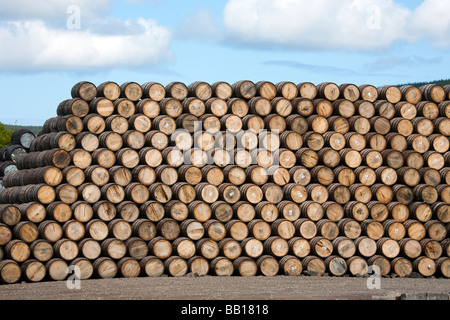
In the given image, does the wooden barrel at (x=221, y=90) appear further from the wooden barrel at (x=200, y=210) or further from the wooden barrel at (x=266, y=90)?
the wooden barrel at (x=200, y=210)

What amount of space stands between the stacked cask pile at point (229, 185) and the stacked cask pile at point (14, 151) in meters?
4.48

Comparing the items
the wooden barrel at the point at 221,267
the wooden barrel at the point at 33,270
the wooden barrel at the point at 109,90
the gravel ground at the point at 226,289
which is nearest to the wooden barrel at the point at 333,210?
the gravel ground at the point at 226,289

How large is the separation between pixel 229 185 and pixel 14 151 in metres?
8.90

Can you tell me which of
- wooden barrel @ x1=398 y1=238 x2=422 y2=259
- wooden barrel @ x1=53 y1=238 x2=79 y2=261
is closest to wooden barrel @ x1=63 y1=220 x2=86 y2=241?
wooden barrel @ x1=53 y1=238 x2=79 y2=261

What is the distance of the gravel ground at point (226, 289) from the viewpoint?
12391 millimetres

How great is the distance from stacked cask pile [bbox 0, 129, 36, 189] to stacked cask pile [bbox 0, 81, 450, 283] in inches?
176

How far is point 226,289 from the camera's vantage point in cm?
1350

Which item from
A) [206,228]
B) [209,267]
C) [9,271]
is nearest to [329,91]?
[206,228]

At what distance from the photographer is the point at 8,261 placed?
15.0 meters

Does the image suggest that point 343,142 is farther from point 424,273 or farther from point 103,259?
point 103,259

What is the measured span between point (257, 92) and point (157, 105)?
240 centimetres

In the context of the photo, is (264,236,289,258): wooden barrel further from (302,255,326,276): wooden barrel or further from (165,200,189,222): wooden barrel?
(165,200,189,222): wooden barrel

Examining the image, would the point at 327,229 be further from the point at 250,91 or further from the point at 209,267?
the point at 250,91
